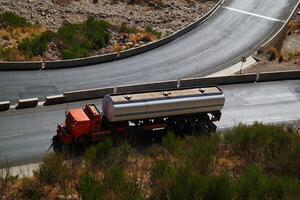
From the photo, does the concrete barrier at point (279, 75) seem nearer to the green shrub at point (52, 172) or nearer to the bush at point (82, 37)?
the bush at point (82, 37)

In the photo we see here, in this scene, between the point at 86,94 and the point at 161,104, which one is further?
the point at 86,94

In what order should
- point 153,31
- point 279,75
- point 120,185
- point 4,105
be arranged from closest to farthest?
point 120,185
point 4,105
point 279,75
point 153,31

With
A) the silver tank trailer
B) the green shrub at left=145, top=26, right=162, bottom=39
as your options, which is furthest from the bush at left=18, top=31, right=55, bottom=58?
the silver tank trailer

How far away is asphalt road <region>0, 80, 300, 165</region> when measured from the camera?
1219 inches

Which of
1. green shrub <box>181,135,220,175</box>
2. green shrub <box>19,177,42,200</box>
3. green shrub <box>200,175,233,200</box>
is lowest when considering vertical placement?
green shrub <box>19,177,42,200</box>

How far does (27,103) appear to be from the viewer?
35.4 meters

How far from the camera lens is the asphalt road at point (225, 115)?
102ft

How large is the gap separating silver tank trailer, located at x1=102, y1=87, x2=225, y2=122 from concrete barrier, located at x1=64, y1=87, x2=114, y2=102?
5965mm

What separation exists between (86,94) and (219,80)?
1045 cm

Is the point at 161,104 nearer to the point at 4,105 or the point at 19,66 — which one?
the point at 4,105

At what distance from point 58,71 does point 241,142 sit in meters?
17.3

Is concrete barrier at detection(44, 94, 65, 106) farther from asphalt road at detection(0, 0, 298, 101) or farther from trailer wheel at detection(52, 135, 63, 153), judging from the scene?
trailer wheel at detection(52, 135, 63, 153)

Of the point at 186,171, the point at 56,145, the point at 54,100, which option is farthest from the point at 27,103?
the point at 186,171

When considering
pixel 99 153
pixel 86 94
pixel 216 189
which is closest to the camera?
pixel 216 189
